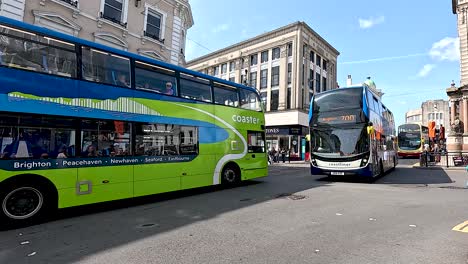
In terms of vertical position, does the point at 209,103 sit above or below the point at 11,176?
above

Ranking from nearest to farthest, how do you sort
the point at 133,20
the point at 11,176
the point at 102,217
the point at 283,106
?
the point at 11,176, the point at 102,217, the point at 133,20, the point at 283,106

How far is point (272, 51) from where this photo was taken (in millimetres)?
37031

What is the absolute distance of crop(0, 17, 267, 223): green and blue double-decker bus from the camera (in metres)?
6.01

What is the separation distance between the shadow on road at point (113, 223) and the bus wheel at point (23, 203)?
13.8 inches

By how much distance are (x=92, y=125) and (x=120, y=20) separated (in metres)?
11.8

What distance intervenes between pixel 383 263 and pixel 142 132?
21.3 feet

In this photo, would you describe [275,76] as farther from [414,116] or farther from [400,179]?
[414,116]

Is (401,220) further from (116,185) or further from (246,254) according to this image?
(116,185)

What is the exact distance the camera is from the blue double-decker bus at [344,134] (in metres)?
12.0

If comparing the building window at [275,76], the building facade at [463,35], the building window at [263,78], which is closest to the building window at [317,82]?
the building window at [275,76]

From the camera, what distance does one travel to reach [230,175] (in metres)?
11.2

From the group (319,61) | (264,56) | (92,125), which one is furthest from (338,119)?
(319,61)

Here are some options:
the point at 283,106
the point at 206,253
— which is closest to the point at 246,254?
the point at 206,253

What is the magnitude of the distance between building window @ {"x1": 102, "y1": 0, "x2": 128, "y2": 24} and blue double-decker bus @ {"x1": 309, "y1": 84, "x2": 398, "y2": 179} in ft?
39.0
